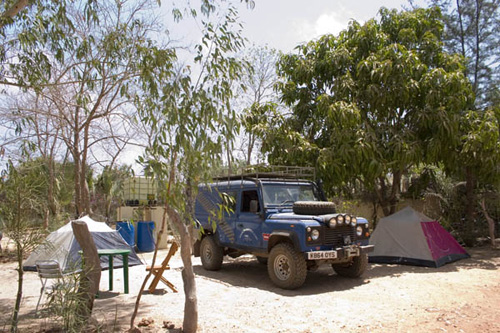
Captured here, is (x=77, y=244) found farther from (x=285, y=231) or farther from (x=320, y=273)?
(x=320, y=273)

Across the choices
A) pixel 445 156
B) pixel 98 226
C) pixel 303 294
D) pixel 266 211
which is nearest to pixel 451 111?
pixel 445 156

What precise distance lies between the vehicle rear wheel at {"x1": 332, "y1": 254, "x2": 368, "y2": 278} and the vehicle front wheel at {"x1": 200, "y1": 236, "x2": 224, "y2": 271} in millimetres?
2681

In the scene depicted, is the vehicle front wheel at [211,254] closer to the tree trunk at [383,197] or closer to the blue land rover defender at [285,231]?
the blue land rover defender at [285,231]

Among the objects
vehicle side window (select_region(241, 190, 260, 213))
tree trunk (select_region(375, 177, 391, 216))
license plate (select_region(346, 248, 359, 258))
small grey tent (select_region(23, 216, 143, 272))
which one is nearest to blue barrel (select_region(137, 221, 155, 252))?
small grey tent (select_region(23, 216, 143, 272))

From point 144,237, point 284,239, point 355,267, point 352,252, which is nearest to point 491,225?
point 355,267

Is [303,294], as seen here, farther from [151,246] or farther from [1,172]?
[151,246]

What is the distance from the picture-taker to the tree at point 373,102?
10.5 meters

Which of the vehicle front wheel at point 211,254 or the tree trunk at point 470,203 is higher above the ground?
the tree trunk at point 470,203

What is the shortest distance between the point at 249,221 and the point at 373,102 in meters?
4.77

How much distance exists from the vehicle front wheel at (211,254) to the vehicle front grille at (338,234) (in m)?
2.89

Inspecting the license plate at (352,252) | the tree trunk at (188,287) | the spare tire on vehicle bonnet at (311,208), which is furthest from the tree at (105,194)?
the tree trunk at (188,287)

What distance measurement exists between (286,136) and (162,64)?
6474 millimetres

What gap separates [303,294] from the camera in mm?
7570

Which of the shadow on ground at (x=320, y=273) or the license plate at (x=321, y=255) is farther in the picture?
the shadow on ground at (x=320, y=273)
